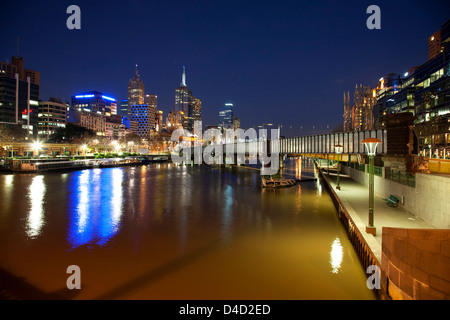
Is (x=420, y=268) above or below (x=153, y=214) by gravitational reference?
above

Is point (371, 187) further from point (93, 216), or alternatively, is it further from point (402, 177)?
point (93, 216)

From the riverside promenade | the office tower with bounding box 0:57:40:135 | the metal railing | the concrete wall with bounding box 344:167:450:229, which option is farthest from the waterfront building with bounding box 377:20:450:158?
the office tower with bounding box 0:57:40:135

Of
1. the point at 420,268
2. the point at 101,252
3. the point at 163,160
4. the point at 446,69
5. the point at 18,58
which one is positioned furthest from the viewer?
the point at 18,58

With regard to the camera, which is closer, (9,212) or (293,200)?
(9,212)

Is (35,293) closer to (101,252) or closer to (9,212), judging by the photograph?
(101,252)

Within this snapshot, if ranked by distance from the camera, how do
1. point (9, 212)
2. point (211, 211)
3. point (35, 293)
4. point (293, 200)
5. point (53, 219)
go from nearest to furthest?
point (35, 293) → point (53, 219) → point (9, 212) → point (211, 211) → point (293, 200)

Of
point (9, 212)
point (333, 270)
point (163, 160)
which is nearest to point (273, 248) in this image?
point (333, 270)

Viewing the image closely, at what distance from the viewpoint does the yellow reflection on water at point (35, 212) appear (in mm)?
18844

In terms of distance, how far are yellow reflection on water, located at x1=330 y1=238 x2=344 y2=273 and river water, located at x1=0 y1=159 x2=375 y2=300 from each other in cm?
5

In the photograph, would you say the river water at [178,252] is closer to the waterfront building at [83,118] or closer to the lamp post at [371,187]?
the lamp post at [371,187]

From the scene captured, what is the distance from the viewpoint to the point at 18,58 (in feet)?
582

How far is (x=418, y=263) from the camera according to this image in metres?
7.72

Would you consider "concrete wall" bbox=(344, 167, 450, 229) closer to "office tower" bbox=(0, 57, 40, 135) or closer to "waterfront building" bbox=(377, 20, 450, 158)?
Result: "waterfront building" bbox=(377, 20, 450, 158)
